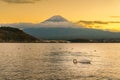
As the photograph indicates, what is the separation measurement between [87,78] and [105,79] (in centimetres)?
503

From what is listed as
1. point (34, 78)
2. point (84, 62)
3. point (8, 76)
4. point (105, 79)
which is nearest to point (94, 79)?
point (105, 79)

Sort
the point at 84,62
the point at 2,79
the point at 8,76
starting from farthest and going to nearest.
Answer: the point at 84,62 < the point at 8,76 < the point at 2,79

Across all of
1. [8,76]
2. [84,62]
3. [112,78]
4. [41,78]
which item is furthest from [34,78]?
[84,62]

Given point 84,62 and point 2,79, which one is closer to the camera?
point 2,79

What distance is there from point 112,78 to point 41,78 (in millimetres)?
19101

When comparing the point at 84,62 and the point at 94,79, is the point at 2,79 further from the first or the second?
the point at 84,62

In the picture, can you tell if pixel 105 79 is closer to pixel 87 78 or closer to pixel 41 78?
pixel 87 78

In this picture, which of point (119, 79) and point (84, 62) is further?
point (84, 62)

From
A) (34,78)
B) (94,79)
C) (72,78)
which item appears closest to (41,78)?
(34,78)

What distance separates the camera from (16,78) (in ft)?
268

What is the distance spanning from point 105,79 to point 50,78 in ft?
47.6

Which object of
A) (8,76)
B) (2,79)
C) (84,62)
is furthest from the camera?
(84,62)

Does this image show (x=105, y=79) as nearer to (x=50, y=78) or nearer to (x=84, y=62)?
(x=50, y=78)

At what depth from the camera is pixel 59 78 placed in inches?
3280
